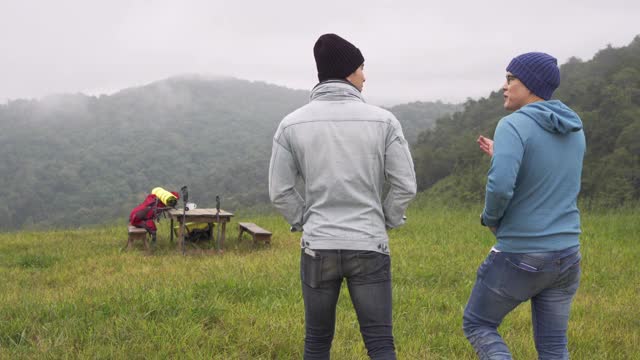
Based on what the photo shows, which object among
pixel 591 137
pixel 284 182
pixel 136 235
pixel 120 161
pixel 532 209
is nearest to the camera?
pixel 532 209

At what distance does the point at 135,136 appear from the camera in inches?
6432

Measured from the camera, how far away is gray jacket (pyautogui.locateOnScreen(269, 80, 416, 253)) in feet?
8.78

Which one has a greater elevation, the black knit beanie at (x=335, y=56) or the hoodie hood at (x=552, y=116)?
the black knit beanie at (x=335, y=56)

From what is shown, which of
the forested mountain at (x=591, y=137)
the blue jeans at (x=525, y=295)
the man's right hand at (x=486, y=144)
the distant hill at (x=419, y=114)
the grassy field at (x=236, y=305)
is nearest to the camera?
the blue jeans at (x=525, y=295)

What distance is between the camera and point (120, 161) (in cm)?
12812

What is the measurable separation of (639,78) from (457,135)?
20.7 metres

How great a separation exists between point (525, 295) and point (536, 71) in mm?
1109

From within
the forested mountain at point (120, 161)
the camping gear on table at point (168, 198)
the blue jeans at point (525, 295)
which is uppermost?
the blue jeans at point (525, 295)

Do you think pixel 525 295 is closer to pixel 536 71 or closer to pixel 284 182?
pixel 536 71

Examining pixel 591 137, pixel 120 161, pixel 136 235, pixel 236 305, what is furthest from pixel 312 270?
pixel 120 161

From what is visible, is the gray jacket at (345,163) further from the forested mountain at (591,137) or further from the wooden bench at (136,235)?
the forested mountain at (591,137)

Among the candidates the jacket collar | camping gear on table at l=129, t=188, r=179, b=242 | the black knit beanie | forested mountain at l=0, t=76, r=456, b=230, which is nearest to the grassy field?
camping gear on table at l=129, t=188, r=179, b=242

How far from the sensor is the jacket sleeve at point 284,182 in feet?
9.25

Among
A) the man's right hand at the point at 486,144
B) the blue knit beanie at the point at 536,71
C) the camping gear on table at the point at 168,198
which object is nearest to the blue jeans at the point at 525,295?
the man's right hand at the point at 486,144
